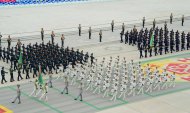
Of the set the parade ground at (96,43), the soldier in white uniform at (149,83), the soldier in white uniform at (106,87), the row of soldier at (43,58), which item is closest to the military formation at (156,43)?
the parade ground at (96,43)

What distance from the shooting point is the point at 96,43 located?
48.1 metres

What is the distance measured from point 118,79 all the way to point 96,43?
1562 cm

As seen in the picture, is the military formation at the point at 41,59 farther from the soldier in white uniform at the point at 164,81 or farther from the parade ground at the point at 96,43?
the soldier in white uniform at the point at 164,81

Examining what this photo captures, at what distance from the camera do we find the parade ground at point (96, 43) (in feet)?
96.8

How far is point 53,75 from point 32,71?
2.05m

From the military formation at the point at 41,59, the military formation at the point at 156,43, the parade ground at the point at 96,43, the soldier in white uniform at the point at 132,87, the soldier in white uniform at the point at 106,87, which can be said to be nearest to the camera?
the parade ground at the point at 96,43

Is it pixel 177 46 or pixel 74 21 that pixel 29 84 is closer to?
pixel 177 46

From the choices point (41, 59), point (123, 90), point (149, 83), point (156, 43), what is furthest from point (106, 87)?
point (156, 43)

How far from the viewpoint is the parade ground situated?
1162 inches

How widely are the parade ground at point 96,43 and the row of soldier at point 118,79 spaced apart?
567mm

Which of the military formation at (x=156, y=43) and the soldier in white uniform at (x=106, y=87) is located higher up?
the military formation at (x=156, y=43)

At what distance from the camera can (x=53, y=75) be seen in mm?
35875

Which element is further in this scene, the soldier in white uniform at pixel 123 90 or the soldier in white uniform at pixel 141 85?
the soldier in white uniform at pixel 141 85

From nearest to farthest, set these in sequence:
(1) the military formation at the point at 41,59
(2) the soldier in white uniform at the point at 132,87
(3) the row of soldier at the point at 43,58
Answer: (2) the soldier in white uniform at the point at 132,87, (1) the military formation at the point at 41,59, (3) the row of soldier at the point at 43,58
